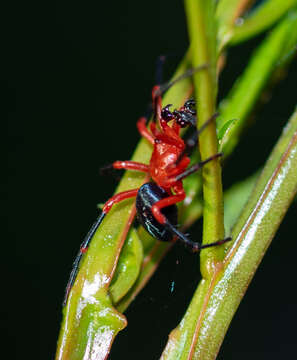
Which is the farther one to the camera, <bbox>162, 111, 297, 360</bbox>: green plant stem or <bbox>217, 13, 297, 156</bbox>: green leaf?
<bbox>217, 13, 297, 156</bbox>: green leaf

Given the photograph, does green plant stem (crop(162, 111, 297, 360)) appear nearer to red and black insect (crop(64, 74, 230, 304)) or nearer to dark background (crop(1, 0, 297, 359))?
red and black insect (crop(64, 74, 230, 304))

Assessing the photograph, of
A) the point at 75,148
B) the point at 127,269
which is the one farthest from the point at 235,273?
the point at 75,148

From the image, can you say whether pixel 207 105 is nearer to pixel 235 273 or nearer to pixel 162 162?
pixel 235 273

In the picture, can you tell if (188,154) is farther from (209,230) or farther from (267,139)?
(267,139)

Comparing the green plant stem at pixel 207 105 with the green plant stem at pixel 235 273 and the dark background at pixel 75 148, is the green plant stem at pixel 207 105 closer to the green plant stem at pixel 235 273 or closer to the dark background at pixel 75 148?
the green plant stem at pixel 235 273

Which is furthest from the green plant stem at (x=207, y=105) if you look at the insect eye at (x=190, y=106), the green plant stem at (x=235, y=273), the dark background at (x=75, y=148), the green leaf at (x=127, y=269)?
the dark background at (x=75, y=148)

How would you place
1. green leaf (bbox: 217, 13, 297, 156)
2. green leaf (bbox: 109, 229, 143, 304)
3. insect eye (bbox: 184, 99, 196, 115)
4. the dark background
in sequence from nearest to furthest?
green leaf (bbox: 109, 229, 143, 304) → green leaf (bbox: 217, 13, 297, 156) → insect eye (bbox: 184, 99, 196, 115) → the dark background

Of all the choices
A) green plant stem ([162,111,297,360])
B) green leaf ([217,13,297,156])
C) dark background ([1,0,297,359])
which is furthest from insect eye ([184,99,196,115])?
dark background ([1,0,297,359])
